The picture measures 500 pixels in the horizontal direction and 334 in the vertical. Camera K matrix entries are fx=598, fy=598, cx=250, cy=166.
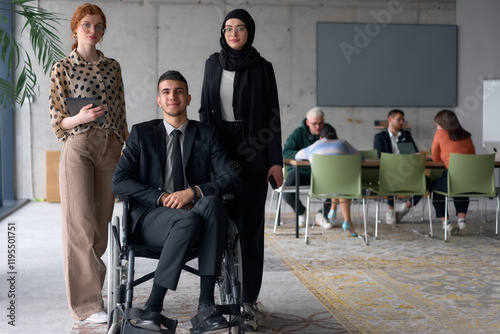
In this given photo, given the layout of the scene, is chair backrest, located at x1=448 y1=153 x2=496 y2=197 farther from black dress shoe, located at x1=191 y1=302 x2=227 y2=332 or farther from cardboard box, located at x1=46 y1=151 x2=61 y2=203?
cardboard box, located at x1=46 y1=151 x2=61 y2=203

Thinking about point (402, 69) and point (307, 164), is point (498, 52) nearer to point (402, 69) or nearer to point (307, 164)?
point (402, 69)

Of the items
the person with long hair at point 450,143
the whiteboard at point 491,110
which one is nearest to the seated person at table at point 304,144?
the person with long hair at point 450,143

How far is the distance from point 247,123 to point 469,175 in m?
3.67

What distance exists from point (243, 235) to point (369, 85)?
7332 mm

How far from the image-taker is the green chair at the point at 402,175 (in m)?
6.03

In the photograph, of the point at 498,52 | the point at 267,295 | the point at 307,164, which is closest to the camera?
the point at 267,295

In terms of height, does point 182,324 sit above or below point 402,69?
below

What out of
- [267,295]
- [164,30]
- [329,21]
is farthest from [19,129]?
[267,295]

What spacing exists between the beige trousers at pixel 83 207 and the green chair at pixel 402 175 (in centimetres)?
350

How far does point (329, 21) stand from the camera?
392 inches

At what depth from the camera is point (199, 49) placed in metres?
9.80

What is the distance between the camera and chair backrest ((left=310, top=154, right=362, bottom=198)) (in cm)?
582

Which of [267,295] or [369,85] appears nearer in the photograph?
[267,295]

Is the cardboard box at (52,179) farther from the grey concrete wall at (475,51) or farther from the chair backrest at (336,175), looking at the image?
the grey concrete wall at (475,51)
